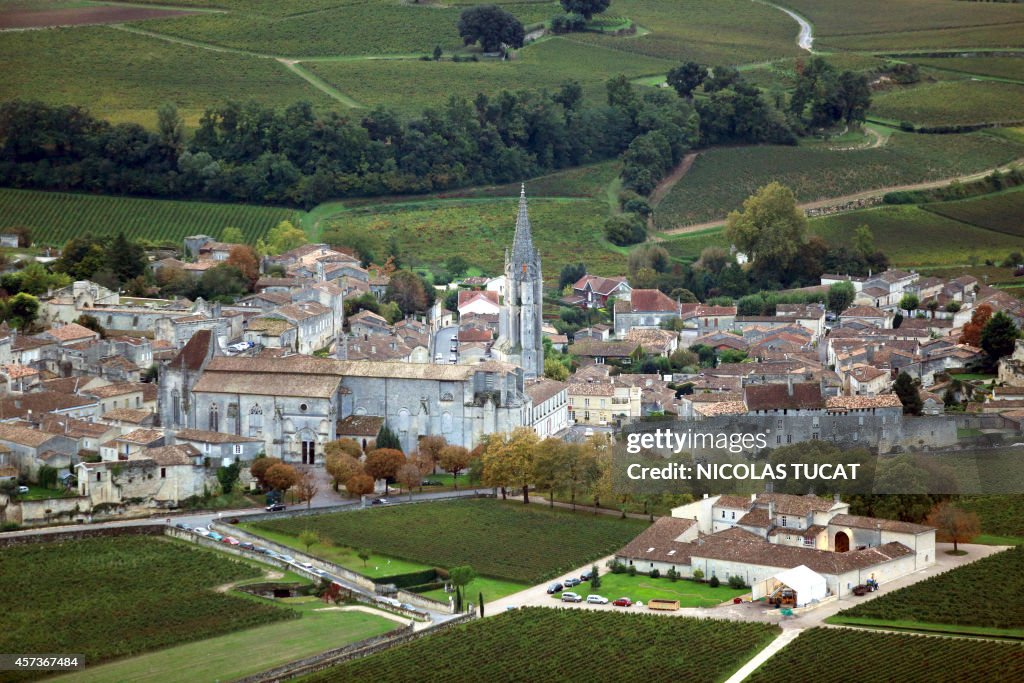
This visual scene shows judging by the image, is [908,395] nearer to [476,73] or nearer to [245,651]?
[245,651]

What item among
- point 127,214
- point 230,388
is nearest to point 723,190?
point 127,214

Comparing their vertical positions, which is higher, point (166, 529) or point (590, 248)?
point (590, 248)

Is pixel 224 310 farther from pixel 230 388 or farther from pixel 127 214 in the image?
pixel 127 214

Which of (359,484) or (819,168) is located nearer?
(359,484)

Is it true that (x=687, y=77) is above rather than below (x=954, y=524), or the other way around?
above

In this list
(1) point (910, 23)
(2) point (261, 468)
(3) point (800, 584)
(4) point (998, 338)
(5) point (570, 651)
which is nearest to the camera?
(5) point (570, 651)

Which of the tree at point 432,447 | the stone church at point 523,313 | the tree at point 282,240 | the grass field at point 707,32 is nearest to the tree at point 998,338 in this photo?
the stone church at point 523,313

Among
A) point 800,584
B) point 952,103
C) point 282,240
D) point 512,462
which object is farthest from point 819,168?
point 800,584
